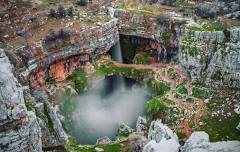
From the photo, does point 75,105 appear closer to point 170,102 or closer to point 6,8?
point 170,102

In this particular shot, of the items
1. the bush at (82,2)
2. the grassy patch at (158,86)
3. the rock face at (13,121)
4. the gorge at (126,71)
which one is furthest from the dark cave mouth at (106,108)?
the rock face at (13,121)

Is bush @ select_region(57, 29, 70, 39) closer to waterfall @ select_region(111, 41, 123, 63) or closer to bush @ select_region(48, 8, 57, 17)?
bush @ select_region(48, 8, 57, 17)

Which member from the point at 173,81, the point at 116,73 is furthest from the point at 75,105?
the point at 173,81

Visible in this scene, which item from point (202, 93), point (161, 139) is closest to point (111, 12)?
point (202, 93)

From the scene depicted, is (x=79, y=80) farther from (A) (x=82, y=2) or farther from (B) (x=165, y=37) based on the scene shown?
(A) (x=82, y=2)

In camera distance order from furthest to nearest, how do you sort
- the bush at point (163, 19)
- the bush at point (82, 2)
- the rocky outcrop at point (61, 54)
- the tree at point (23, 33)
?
the bush at point (82, 2)
the bush at point (163, 19)
the tree at point (23, 33)
the rocky outcrop at point (61, 54)

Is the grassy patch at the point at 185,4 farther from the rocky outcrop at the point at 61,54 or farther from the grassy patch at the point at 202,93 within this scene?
the grassy patch at the point at 202,93

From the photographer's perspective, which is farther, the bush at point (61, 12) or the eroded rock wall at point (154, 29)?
the bush at point (61, 12)
